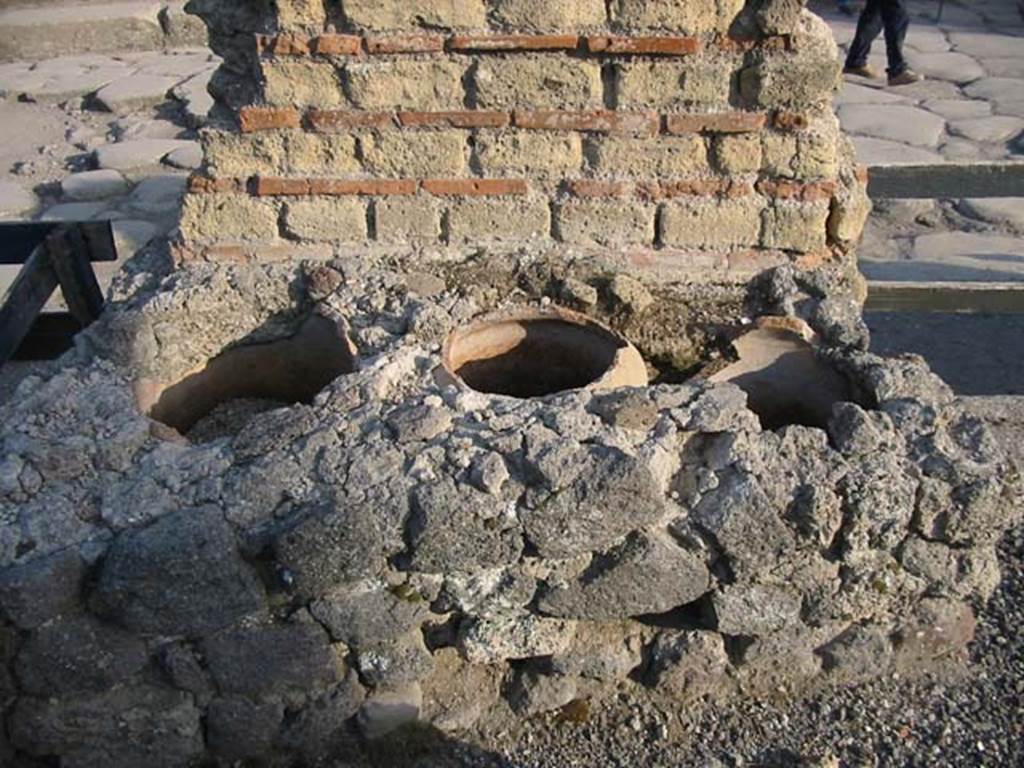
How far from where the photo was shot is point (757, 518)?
2893 millimetres

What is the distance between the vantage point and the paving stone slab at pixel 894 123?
7.82m

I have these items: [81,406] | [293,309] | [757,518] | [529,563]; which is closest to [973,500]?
[757,518]

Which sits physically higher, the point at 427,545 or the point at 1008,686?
the point at 427,545

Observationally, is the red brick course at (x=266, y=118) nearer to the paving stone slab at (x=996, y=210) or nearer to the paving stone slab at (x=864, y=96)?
the paving stone slab at (x=996, y=210)

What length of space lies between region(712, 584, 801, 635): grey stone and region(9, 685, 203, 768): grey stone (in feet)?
4.52

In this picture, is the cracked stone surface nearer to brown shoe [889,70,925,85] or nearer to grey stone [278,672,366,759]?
grey stone [278,672,366,759]

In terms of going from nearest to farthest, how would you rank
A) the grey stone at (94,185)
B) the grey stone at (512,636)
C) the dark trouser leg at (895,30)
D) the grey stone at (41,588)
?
the grey stone at (41,588)
the grey stone at (512,636)
the grey stone at (94,185)
the dark trouser leg at (895,30)

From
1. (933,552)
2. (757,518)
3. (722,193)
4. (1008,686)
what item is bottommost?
(1008,686)

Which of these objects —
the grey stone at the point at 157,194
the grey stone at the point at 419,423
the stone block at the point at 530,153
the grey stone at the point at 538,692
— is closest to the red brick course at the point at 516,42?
the stone block at the point at 530,153

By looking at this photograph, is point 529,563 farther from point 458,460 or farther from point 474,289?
point 474,289

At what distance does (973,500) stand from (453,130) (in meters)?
1.82

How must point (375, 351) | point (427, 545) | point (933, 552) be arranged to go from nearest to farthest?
point (427, 545)
point (933, 552)
point (375, 351)

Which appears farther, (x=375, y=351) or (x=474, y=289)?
(x=474, y=289)

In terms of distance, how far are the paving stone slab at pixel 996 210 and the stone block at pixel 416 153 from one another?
414cm
